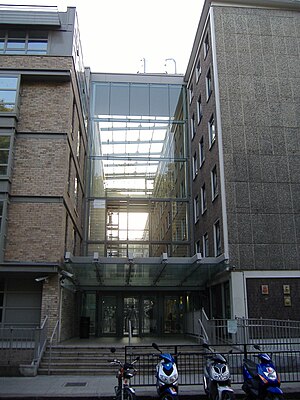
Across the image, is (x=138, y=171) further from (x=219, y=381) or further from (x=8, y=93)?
(x=219, y=381)

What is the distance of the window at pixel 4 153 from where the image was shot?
1720 centimetres

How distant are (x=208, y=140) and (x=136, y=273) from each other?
299 inches

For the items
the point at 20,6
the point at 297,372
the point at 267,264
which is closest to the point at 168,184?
the point at 267,264

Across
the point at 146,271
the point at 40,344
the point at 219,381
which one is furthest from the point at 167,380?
the point at 146,271

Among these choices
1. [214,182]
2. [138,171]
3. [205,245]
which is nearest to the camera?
[214,182]

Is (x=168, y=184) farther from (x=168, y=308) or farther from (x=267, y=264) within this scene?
(x=267, y=264)

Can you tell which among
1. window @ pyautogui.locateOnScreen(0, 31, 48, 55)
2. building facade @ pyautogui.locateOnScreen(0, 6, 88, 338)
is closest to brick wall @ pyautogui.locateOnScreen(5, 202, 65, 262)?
building facade @ pyautogui.locateOnScreen(0, 6, 88, 338)

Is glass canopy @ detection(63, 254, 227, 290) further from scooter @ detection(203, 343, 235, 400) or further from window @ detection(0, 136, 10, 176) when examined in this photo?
scooter @ detection(203, 343, 235, 400)

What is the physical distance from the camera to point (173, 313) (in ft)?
76.5

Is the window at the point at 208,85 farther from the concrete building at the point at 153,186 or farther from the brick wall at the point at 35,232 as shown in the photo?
the brick wall at the point at 35,232

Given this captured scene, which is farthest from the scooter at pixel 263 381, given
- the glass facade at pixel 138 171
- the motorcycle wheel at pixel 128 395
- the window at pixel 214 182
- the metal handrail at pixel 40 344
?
the glass facade at pixel 138 171

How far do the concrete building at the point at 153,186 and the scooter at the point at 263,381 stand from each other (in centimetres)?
766

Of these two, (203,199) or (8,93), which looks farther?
(203,199)

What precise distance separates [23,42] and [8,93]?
10.1 feet
